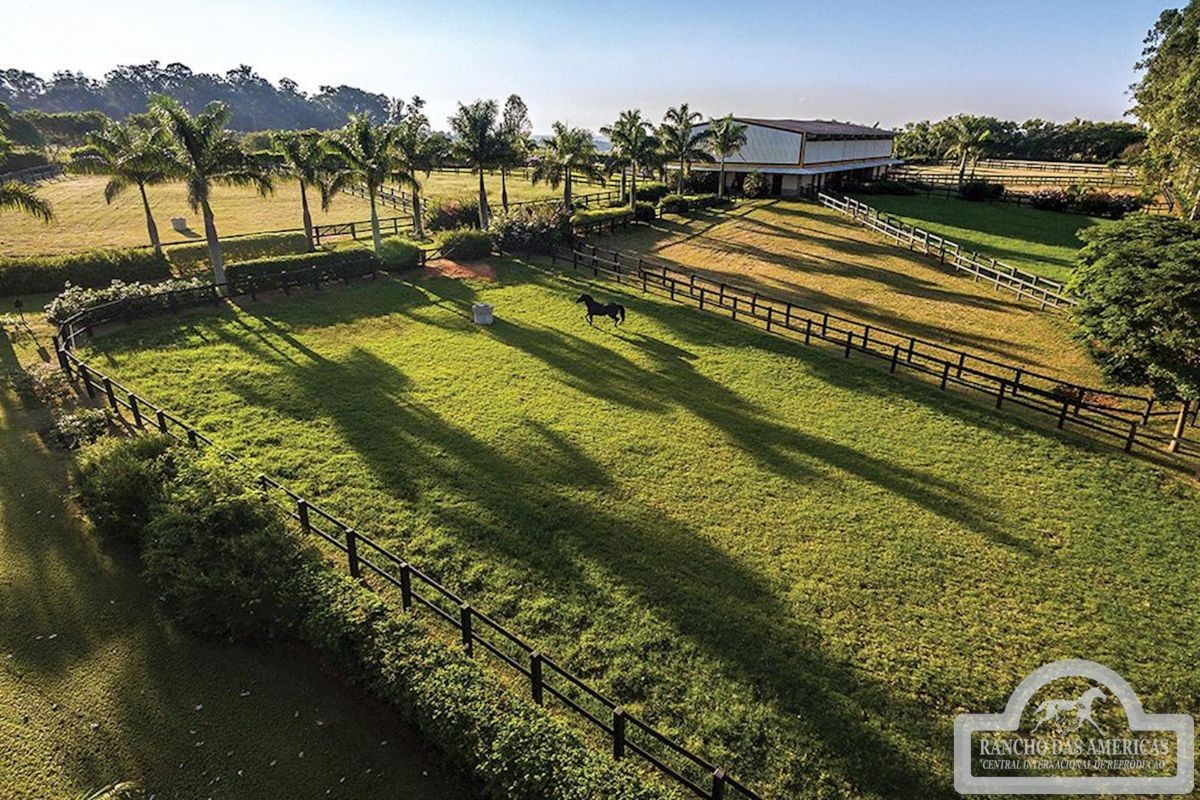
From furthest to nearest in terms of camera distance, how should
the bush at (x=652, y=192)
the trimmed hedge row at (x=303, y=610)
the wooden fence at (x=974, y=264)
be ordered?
the bush at (x=652, y=192), the wooden fence at (x=974, y=264), the trimmed hedge row at (x=303, y=610)

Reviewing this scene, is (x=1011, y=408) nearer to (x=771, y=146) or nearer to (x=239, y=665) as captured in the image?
(x=239, y=665)

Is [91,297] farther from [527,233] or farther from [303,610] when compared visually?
[303,610]

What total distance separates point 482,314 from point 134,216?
35.3 meters

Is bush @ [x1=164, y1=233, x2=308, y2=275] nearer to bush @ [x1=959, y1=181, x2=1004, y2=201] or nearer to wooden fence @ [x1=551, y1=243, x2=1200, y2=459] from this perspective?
wooden fence @ [x1=551, y1=243, x2=1200, y2=459]

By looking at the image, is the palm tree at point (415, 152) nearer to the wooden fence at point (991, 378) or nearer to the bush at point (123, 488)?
the wooden fence at point (991, 378)

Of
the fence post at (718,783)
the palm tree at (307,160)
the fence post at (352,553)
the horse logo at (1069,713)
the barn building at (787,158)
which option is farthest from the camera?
the barn building at (787,158)

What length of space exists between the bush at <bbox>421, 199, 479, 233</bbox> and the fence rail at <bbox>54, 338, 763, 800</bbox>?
91.2 feet

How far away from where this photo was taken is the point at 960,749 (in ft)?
24.1

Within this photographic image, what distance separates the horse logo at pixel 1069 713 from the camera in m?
7.78

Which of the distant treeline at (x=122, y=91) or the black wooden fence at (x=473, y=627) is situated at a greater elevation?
the distant treeline at (x=122, y=91)

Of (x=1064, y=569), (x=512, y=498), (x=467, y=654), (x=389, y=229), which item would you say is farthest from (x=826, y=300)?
(x=389, y=229)

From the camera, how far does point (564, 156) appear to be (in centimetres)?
3975

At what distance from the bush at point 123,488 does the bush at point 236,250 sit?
65.6ft

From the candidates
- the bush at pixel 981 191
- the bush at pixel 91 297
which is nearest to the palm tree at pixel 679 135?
the bush at pixel 981 191
